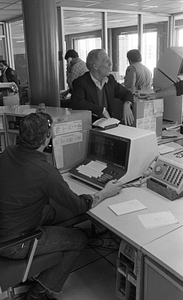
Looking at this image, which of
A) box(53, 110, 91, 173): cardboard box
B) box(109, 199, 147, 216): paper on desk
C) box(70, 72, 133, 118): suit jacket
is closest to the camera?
box(109, 199, 147, 216): paper on desk

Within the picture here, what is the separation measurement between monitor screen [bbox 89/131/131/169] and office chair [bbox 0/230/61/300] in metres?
0.76

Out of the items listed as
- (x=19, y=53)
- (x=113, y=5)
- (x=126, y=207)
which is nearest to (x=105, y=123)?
(x=126, y=207)

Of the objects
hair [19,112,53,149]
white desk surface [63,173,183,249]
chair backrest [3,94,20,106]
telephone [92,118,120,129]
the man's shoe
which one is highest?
chair backrest [3,94,20,106]

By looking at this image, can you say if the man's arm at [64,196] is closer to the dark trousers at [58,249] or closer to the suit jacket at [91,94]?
the dark trousers at [58,249]

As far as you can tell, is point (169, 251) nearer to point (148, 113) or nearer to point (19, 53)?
point (148, 113)

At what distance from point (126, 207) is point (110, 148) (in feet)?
1.83

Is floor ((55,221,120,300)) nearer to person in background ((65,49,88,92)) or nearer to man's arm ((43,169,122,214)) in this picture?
man's arm ((43,169,122,214))

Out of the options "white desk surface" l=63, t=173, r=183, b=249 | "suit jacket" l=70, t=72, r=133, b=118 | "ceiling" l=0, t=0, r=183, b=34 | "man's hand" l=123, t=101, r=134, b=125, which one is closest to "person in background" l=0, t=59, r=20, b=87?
"ceiling" l=0, t=0, r=183, b=34

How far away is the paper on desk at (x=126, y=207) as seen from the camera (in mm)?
1743

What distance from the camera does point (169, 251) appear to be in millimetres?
1395

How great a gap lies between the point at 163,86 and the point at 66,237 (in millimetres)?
1724

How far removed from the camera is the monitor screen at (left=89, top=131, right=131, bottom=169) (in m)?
2.10

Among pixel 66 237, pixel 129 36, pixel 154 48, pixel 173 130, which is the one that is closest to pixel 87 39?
pixel 129 36

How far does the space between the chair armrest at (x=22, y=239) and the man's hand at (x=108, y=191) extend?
0.37 metres
